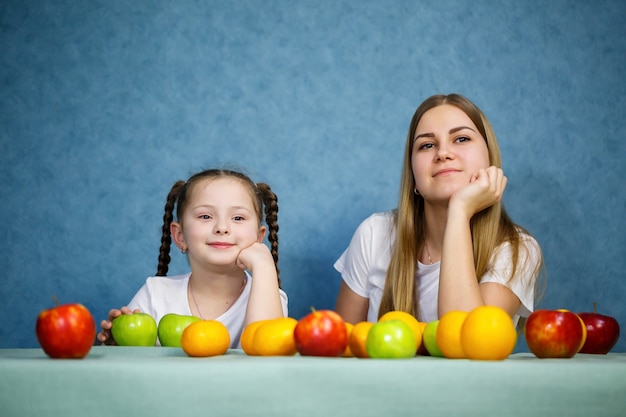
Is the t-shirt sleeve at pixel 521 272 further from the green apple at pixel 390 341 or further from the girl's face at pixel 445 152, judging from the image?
the green apple at pixel 390 341

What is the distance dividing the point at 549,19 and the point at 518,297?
1.37 m

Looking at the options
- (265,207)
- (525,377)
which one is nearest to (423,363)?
(525,377)

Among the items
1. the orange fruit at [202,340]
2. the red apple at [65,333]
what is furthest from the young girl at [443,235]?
the red apple at [65,333]

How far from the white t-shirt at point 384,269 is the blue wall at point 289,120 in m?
0.39

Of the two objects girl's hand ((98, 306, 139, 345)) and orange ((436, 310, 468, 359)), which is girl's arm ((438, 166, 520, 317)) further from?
girl's hand ((98, 306, 139, 345))

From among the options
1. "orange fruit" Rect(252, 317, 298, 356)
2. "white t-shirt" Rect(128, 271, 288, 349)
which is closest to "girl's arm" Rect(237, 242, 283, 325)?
"white t-shirt" Rect(128, 271, 288, 349)

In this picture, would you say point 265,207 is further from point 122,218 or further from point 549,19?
point 549,19

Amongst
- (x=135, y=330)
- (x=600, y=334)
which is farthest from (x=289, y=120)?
(x=600, y=334)

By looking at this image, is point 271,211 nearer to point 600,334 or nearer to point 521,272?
point 521,272

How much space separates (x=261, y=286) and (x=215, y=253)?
248mm

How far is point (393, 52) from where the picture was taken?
2.63 metres

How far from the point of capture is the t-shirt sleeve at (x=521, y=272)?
1.82 meters

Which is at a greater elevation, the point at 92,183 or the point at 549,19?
the point at 549,19

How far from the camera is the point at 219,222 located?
1.92m
